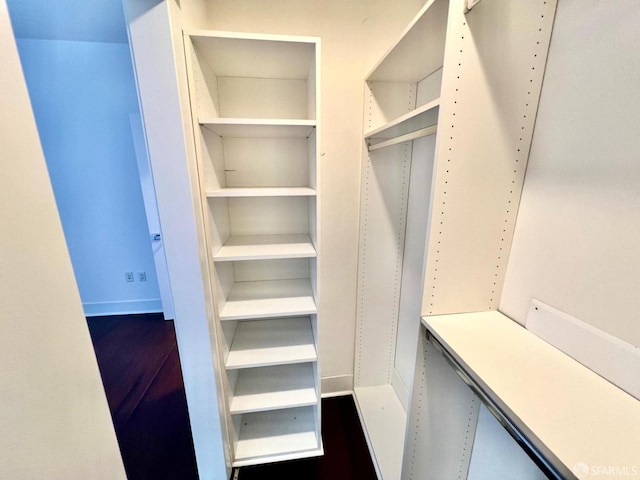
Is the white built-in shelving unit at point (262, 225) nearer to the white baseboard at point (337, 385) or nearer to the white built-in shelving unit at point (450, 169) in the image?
the white baseboard at point (337, 385)

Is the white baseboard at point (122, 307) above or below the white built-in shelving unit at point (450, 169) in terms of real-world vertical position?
below

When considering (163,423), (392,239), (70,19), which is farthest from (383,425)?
(70,19)

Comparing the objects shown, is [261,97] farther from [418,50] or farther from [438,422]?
[438,422]

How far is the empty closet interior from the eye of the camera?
610 millimetres

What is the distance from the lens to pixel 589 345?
26.8 inches

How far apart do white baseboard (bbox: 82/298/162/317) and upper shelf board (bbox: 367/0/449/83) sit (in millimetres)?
3324

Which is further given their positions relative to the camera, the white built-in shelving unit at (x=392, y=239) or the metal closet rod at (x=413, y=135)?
the white built-in shelving unit at (x=392, y=239)

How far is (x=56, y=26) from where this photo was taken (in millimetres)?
2109

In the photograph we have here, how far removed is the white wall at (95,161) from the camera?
8.04 ft

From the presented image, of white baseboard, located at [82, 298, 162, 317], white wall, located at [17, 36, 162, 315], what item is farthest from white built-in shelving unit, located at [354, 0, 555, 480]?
white baseboard, located at [82, 298, 162, 317]

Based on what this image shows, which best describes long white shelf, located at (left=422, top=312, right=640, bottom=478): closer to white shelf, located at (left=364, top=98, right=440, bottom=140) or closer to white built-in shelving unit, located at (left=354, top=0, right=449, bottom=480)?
white built-in shelving unit, located at (left=354, top=0, right=449, bottom=480)

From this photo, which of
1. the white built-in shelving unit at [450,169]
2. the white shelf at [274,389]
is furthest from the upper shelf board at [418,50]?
the white shelf at [274,389]

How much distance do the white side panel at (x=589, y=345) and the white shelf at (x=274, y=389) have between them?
1176mm

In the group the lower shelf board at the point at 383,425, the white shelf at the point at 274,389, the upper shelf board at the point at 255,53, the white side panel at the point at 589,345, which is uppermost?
the upper shelf board at the point at 255,53
